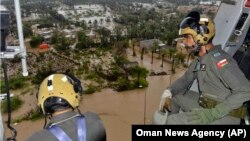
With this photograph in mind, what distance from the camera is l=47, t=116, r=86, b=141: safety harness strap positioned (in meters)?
1.02

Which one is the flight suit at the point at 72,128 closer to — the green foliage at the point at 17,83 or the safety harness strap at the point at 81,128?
the safety harness strap at the point at 81,128

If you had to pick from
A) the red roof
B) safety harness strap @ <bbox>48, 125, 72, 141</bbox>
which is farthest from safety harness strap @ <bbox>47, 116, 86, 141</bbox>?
the red roof

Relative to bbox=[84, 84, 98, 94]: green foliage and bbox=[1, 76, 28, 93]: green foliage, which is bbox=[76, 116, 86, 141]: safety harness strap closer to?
bbox=[84, 84, 98, 94]: green foliage

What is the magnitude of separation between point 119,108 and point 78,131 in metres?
7.13

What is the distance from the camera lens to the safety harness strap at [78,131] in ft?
3.34

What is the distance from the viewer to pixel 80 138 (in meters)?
1.04

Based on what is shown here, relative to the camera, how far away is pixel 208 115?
1.33 m

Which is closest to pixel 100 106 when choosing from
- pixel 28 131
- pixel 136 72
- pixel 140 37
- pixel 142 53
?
pixel 28 131

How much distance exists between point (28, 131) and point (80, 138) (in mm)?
6212

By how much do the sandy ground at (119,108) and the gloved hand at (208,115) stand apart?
4.93 meters

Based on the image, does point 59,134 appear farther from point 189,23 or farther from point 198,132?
point 189,23

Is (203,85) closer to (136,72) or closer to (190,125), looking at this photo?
(190,125)

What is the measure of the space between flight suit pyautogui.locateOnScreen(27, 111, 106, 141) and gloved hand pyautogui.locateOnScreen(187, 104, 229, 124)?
0.41 meters

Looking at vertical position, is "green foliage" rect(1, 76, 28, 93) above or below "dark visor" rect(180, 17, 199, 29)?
below
